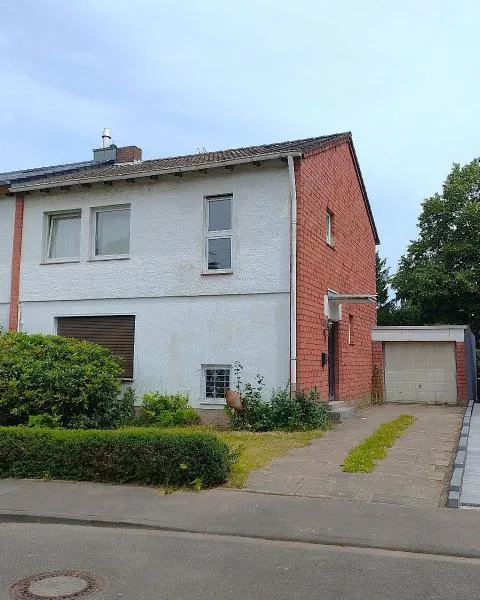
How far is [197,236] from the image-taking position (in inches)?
556

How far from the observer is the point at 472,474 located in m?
8.49

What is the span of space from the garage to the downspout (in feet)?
27.3

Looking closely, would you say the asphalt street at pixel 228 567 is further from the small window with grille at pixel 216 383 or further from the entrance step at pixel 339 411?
the entrance step at pixel 339 411

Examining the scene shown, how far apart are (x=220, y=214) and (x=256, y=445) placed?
574cm

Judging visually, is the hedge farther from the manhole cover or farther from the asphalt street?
the manhole cover

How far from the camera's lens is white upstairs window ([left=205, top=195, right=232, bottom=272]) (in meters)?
13.9

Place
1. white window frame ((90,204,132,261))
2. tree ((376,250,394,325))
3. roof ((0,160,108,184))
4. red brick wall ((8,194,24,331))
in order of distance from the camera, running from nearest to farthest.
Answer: white window frame ((90,204,132,261)), red brick wall ((8,194,24,331)), roof ((0,160,108,184)), tree ((376,250,394,325))

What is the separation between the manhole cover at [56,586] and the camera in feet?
15.0

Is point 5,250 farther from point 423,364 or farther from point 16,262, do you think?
point 423,364

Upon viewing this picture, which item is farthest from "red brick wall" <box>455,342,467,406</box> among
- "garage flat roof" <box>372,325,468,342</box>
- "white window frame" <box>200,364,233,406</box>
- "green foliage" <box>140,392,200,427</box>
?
"green foliage" <box>140,392,200,427</box>

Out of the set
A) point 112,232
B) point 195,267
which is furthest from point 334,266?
point 112,232

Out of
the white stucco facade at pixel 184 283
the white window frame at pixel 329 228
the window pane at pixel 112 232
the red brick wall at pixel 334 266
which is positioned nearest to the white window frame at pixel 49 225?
the white stucco facade at pixel 184 283

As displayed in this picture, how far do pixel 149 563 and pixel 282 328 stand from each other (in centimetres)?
819

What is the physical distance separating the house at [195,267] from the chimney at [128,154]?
5.88 m
